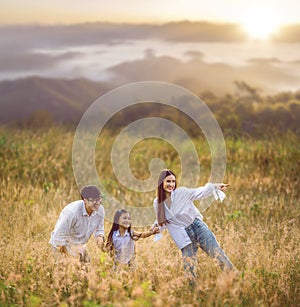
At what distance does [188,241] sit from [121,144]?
9143mm

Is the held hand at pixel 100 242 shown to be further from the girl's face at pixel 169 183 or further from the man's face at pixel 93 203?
the girl's face at pixel 169 183

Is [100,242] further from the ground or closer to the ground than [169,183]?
closer to the ground

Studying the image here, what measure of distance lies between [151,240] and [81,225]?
1.43 m

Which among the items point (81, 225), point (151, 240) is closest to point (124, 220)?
point (81, 225)

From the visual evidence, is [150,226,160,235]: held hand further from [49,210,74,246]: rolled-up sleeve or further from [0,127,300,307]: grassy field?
[49,210,74,246]: rolled-up sleeve

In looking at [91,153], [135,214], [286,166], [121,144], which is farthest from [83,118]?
[135,214]

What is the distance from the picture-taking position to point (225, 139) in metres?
15.5

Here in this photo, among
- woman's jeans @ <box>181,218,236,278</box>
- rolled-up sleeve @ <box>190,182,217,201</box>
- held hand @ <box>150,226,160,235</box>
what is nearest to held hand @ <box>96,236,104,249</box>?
held hand @ <box>150,226,160,235</box>

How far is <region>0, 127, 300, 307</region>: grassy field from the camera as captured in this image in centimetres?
476

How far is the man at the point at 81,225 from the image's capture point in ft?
17.9

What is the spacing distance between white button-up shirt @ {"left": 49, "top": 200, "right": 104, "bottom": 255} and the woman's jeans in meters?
0.85

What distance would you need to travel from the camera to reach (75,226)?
18.5 ft

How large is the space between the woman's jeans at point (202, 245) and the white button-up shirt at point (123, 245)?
1.66 feet

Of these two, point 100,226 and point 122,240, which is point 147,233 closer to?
point 122,240
